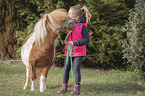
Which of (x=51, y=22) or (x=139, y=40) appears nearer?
(x=51, y=22)

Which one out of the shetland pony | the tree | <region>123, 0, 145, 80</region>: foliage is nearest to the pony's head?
the shetland pony

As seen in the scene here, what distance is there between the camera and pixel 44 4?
9219mm

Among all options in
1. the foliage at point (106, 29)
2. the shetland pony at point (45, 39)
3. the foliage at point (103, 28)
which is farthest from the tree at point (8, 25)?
the shetland pony at point (45, 39)

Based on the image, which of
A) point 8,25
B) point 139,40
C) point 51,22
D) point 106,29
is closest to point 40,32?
point 51,22

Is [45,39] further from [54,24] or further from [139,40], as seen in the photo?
[139,40]

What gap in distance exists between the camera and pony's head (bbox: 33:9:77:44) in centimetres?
403

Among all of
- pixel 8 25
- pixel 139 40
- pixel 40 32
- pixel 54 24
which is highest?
pixel 8 25

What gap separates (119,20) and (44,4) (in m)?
3.33

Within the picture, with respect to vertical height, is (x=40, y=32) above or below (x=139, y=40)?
above

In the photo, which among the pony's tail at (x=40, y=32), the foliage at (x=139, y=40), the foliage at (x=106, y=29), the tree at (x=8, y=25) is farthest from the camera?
the tree at (x=8, y=25)

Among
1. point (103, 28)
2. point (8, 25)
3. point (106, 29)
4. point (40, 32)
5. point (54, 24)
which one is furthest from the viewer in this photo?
point (8, 25)

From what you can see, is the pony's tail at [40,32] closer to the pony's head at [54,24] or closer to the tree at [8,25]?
the pony's head at [54,24]

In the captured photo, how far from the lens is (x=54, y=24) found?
4.09 m

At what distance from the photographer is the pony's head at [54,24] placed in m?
4.03
